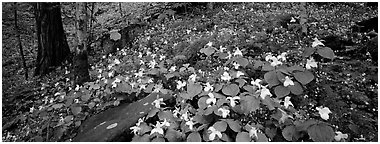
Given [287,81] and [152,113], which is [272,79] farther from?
[152,113]

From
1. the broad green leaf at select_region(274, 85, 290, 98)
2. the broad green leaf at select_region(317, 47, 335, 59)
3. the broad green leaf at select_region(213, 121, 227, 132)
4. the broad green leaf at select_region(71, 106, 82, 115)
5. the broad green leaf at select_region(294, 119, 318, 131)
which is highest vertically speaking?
the broad green leaf at select_region(317, 47, 335, 59)

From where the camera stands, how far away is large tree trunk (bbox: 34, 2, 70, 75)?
6.71 m

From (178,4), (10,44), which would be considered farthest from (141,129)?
(10,44)

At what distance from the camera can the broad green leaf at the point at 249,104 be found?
7.51 feet

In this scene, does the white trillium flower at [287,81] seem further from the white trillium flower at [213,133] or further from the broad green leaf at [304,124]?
the white trillium flower at [213,133]

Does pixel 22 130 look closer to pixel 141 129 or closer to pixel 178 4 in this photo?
pixel 141 129

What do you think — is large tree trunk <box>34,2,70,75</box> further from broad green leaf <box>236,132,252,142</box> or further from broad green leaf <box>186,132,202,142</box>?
broad green leaf <box>236,132,252,142</box>

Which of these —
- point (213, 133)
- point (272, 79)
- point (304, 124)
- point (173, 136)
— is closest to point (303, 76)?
point (272, 79)

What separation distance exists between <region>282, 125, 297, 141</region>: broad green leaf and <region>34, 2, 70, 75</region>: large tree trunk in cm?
615

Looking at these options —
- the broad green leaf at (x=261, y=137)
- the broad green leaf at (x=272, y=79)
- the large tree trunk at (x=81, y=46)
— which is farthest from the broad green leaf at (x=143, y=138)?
the large tree trunk at (x=81, y=46)

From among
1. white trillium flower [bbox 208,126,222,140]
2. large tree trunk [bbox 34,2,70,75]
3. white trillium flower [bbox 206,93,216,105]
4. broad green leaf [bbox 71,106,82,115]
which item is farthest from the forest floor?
white trillium flower [bbox 208,126,222,140]

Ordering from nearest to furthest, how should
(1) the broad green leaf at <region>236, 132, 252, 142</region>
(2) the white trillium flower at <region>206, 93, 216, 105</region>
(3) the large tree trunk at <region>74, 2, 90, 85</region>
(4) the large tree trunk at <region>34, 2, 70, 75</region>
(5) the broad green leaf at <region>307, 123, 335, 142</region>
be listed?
(5) the broad green leaf at <region>307, 123, 335, 142</region>
(1) the broad green leaf at <region>236, 132, 252, 142</region>
(2) the white trillium flower at <region>206, 93, 216, 105</region>
(3) the large tree trunk at <region>74, 2, 90, 85</region>
(4) the large tree trunk at <region>34, 2, 70, 75</region>

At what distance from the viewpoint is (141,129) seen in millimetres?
2445

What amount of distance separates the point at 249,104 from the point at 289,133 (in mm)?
392
